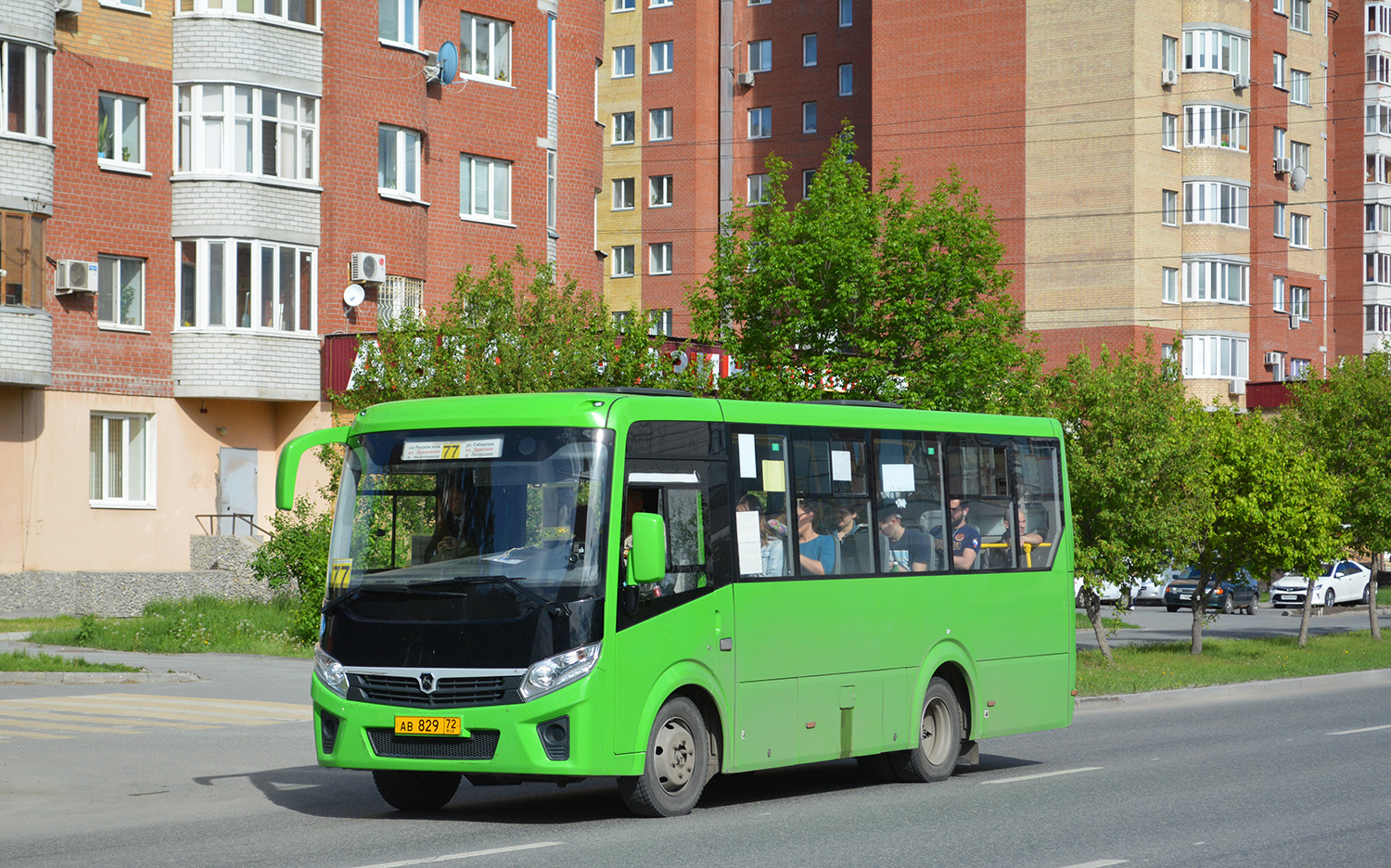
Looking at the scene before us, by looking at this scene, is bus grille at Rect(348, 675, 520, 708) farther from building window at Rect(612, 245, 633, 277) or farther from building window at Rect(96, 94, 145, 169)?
building window at Rect(612, 245, 633, 277)

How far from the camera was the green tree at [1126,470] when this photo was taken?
27.4m

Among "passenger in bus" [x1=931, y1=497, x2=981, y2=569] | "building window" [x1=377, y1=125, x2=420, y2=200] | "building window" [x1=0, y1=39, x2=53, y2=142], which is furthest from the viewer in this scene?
"building window" [x1=377, y1=125, x2=420, y2=200]

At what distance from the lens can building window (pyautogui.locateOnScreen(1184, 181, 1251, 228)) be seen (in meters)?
61.5

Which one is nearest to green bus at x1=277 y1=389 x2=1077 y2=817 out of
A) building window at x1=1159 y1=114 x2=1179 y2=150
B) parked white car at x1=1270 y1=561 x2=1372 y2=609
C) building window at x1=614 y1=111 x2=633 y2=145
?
parked white car at x1=1270 y1=561 x2=1372 y2=609

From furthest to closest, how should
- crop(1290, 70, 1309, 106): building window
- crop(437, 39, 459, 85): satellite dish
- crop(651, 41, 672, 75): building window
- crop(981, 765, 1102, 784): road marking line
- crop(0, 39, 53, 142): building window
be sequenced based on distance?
crop(651, 41, 672, 75): building window
crop(1290, 70, 1309, 106): building window
crop(437, 39, 459, 85): satellite dish
crop(0, 39, 53, 142): building window
crop(981, 765, 1102, 784): road marking line

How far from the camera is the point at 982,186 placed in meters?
61.6

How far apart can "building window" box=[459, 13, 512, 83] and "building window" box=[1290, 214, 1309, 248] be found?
127 ft

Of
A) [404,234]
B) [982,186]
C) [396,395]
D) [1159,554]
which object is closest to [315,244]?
[404,234]

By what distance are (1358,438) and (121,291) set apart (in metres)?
27.5

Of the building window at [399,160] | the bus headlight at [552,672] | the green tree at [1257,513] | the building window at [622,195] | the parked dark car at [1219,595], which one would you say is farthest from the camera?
the building window at [622,195]

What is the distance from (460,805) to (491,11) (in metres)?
30.9

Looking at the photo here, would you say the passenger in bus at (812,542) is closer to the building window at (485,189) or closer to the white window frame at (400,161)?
the white window frame at (400,161)

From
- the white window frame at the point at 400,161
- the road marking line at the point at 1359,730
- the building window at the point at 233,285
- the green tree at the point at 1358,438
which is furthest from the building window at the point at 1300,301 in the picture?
the road marking line at the point at 1359,730

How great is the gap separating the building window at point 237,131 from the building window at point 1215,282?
3631 cm
